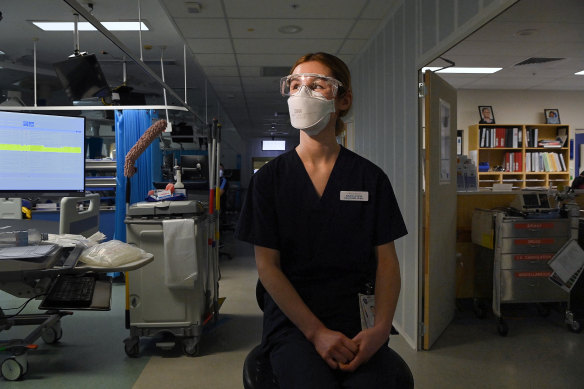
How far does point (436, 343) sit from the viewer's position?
295cm

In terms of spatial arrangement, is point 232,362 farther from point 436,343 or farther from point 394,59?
→ point 394,59

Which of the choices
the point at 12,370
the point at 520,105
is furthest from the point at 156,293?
the point at 520,105

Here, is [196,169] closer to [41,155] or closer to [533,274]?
[41,155]

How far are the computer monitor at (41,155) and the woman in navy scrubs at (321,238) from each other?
1.39 meters

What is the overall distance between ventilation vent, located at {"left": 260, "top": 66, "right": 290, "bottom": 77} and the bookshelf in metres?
3.36

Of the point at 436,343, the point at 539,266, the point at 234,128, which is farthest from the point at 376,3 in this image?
the point at 234,128

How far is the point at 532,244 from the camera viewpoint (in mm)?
3172

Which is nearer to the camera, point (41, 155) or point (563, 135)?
point (41, 155)

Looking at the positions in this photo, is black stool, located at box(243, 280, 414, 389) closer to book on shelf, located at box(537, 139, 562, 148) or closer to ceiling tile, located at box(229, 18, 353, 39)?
ceiling tile, located at box(229, 18, 353, 39)

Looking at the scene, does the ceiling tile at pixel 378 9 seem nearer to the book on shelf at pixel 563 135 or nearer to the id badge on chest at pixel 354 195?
the id badge on chest at pixel 354 195

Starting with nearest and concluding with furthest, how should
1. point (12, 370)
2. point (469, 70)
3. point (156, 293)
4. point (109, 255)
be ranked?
point (109, 255)
point (12, 370)
point (156, 293)
point (469, 70)

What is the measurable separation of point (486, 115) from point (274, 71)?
3783 mm

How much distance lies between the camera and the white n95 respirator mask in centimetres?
120

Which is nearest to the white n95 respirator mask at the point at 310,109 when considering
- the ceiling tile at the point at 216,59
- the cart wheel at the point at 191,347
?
the cart wheel at the point at 191,347
